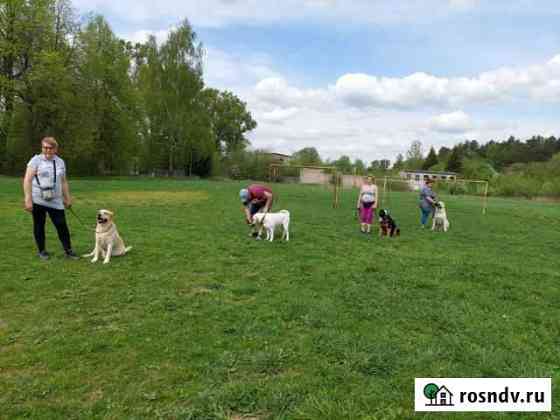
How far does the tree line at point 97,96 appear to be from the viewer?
87.7ft

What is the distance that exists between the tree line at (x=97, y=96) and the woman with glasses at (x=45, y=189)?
25203mm

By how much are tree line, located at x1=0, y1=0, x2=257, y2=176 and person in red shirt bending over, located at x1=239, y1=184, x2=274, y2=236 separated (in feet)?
80.4

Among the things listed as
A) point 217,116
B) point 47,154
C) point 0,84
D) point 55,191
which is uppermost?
point 217,116

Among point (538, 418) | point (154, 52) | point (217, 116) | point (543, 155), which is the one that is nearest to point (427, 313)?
point (538, 418)

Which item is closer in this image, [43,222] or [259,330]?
[259,330]

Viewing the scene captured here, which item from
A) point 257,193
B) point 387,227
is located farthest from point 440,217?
point 257,193

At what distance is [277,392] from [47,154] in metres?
5.10

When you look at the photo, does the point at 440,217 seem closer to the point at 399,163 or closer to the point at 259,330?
the point at 259,330

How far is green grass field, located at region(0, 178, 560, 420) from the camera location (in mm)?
2594

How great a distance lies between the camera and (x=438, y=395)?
269cm

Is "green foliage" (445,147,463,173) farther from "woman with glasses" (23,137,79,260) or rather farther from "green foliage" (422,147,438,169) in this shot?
"woman with glasses" (23,137,79,260)

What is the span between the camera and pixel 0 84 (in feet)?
83.3

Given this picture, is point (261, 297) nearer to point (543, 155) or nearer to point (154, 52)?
point (154, 52)

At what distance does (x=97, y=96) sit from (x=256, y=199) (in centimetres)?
3156
